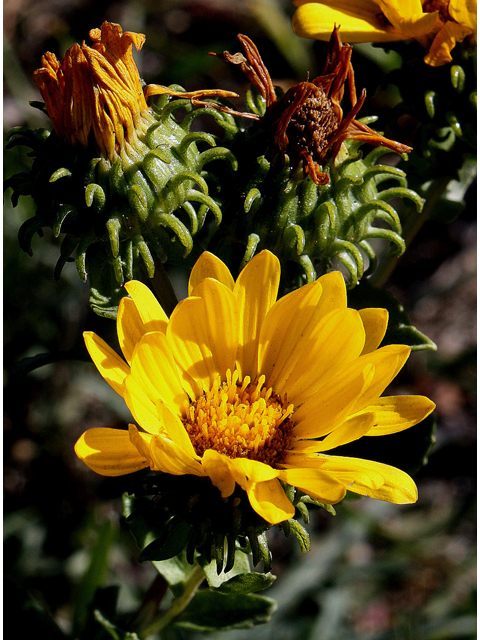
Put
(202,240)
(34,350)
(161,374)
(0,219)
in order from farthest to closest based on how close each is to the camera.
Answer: (34,350), (0,219), (202,240), (161,374)

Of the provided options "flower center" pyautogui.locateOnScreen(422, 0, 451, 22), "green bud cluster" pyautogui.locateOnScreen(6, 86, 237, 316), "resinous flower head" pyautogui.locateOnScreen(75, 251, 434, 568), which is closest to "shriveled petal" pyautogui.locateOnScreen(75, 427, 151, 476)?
"resinous flower head" pyautogui.locateOnScreen(75, 251, 434, 568)

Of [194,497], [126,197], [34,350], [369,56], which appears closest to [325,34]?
[126,197]

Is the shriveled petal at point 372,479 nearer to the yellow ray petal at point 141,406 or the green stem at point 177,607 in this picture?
the yellow ray petal at point 141,406

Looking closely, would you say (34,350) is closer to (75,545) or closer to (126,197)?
(75,545)

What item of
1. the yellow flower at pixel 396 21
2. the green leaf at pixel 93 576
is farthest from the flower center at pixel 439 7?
the green leaf at pixel 93 576

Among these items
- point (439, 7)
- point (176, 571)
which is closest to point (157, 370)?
point (176, 571)

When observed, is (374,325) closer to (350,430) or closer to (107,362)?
(350,430)
